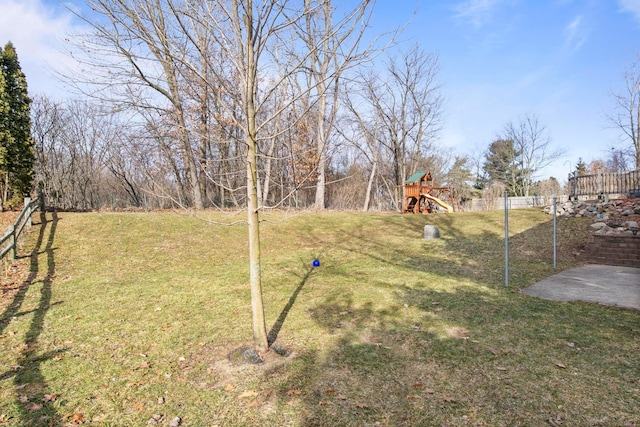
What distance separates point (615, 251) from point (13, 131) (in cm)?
1572

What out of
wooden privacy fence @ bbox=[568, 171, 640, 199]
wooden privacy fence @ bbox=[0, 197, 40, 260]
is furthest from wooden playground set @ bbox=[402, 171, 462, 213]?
wooden privacy fence @ bbox=[0, 197, 40, 260]

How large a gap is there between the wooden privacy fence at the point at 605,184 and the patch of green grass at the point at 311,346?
7881mm

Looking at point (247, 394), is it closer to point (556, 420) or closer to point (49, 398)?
point (49, 398)

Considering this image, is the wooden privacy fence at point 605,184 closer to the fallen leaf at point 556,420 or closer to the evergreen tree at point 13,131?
the fallen leaf at point 556,420

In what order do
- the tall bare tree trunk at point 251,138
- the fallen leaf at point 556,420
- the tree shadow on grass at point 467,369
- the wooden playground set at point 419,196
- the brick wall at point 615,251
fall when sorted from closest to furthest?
the fallen leaf at point 556,420, the tree shadow on grass at point 467,369, the tall bare tree trunk at point 251,138, the brick wall at point 615,251, the wooden playground set at point 419,196

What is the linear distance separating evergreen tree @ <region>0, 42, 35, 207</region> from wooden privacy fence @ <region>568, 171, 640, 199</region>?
1954 cm

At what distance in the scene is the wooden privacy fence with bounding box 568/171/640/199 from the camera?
1359cm

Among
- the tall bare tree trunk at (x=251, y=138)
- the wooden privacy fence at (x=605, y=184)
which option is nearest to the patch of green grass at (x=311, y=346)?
the tall bare tree trunk at (x=251, y=138)

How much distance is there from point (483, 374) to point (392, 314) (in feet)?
5.73

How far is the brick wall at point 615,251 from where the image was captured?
7914mm

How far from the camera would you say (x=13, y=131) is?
9.55m

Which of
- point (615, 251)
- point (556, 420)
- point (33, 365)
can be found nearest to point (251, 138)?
point (33, 365)

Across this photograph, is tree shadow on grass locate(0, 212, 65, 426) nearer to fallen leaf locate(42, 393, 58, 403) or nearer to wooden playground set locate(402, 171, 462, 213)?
fallen leaf locate(42, 393, 58, 403)

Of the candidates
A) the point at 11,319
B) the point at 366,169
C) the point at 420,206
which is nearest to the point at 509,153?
the point at 366,169
